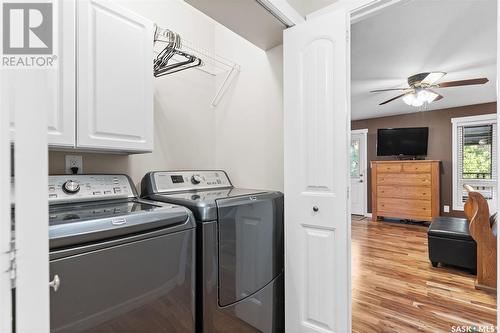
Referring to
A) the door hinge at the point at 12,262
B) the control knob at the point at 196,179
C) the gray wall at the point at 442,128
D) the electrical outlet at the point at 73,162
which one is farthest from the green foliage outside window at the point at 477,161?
the door hinge at the point at 12,262

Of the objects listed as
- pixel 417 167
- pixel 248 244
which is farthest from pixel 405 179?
pixel 248 244

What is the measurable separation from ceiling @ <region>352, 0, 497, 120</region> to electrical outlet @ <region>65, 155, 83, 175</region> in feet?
6.14

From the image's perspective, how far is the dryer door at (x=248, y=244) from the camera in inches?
53.6

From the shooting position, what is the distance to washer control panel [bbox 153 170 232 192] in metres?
1.76

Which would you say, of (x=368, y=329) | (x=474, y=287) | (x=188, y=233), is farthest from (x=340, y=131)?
(x=474, y=287)

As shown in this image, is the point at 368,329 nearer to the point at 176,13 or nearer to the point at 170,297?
the point at 170,297

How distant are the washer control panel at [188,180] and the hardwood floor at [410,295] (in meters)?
1.48

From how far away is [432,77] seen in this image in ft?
10.3

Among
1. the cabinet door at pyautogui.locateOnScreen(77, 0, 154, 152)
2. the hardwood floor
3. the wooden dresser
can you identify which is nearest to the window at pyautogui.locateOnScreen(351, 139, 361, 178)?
the wooden dresser

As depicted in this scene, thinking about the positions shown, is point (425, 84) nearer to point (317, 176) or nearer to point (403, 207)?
point (317, 176)

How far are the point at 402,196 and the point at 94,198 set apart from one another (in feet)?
18.7

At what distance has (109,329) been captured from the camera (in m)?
0.94

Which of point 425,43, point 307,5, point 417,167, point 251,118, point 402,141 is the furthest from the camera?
point 402,141

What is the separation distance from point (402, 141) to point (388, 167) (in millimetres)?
615
